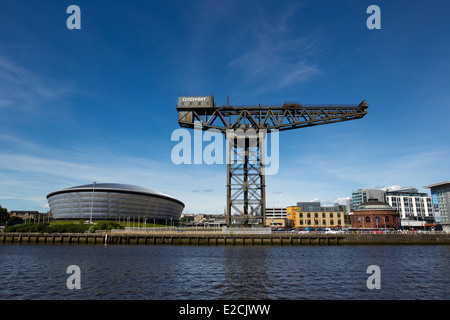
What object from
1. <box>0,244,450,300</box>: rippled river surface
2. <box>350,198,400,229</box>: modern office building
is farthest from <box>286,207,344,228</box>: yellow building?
<box>0,244,450,300</box>: rippled river surface

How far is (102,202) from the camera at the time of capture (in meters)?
119

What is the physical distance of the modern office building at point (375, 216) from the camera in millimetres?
100438

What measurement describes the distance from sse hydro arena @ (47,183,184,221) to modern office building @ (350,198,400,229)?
86.3 metres

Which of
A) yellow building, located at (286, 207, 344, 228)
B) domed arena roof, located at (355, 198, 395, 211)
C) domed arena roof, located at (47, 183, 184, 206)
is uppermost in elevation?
domed arena roof, located at (47, 183, 184, 206)

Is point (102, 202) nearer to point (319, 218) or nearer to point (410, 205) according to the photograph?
point (319, 218)

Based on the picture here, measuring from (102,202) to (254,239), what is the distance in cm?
8427

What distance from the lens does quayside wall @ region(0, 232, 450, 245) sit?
55.9 meters

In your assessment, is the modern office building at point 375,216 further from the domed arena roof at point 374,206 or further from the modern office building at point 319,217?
the modern office building at point 319,217

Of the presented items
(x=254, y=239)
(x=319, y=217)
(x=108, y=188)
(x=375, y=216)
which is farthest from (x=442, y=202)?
(x=108, y=188)

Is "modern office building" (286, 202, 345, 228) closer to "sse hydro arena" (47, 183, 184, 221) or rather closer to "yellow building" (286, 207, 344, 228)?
"yellow building" (286, 207, 344, 228)

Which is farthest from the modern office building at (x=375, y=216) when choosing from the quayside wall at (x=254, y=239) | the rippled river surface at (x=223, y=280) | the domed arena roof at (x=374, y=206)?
the rippled river surface at (x=223, y=280)
